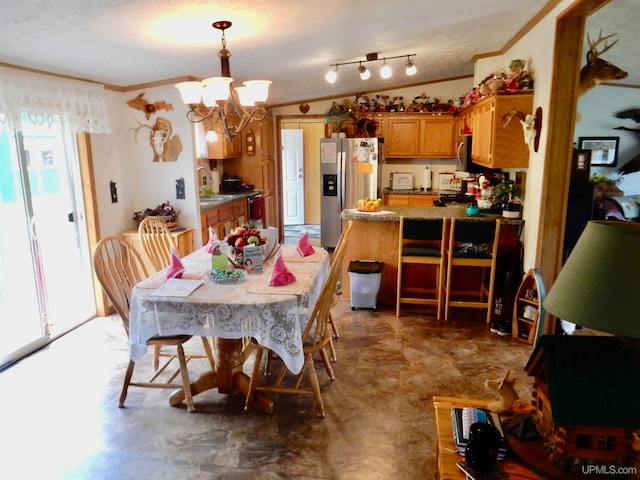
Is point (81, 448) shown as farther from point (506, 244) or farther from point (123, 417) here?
point (506, 244)

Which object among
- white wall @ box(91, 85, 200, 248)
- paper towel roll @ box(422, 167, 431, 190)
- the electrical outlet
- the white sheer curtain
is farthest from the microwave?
the white sheer curtain

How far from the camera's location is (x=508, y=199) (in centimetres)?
404

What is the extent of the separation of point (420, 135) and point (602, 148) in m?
2.26

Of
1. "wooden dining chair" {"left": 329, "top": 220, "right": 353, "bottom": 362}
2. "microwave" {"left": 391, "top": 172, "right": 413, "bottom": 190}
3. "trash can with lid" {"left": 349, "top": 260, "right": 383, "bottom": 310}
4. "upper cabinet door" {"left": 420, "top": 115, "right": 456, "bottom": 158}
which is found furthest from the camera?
"microwave" {"left": 391, "top": 172, "right": 413, "bottom": 190}

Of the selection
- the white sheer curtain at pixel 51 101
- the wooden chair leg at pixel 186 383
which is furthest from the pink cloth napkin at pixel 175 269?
the white sheer curtain at pixel 51 101

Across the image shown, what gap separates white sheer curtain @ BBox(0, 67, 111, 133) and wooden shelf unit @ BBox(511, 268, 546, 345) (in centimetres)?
377

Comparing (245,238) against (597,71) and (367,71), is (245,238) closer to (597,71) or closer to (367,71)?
(367,71)

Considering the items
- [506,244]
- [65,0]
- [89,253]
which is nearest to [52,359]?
[89,253]

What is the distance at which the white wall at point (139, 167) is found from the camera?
416 centimetres

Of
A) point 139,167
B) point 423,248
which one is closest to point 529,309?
point 423,248

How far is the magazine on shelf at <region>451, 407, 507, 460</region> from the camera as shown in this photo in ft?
4.76

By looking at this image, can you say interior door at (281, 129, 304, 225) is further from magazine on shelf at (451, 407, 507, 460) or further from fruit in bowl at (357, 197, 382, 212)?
magazine on shelf at (451, 407, 507, 460)

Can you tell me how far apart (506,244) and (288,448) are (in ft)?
9.06

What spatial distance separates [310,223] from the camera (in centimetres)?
862
